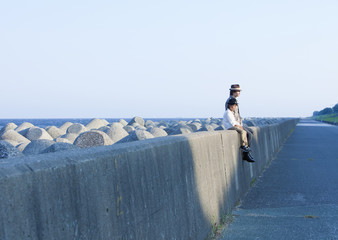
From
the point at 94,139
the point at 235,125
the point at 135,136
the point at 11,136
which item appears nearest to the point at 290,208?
the point at 235,125

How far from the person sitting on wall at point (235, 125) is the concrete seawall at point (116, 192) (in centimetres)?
285

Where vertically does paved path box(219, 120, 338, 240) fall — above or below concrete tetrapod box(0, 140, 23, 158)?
below

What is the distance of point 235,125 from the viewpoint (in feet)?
33.5

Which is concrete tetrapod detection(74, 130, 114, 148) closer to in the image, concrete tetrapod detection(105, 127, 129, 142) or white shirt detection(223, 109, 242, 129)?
white shirt detection(223, 109, 242, 129)

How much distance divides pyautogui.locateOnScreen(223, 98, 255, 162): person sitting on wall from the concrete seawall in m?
2.85

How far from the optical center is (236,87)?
10.7 m

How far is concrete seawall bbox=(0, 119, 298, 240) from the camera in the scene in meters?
2.62

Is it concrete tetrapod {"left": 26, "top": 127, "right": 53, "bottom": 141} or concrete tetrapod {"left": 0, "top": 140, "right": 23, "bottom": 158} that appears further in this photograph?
concrete tetrapod {"left": 26, "top": 127, "right": 53, "bottom": 141}

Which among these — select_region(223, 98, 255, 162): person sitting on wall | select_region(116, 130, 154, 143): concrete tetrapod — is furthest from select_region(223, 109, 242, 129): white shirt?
select_region(116, 130, 154, 143): concrete tetrapod

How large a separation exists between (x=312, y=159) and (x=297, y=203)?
8.66 m

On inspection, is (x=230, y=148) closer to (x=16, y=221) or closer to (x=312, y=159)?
(x=16, y=221)

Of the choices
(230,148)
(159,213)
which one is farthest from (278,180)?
(159,213)

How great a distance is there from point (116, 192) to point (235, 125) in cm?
675

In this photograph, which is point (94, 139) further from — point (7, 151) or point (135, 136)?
point (7, 151)
